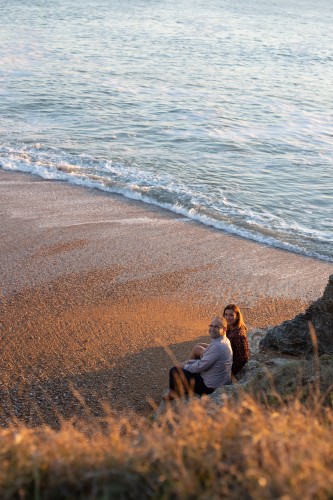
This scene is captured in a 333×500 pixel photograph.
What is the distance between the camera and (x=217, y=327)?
790 centimetres

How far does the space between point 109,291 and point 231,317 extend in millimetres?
2988

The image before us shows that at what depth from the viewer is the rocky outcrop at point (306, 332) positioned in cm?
880

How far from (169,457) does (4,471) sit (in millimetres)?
988

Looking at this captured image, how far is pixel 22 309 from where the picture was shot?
10156mm

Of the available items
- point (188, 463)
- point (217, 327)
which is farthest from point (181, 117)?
point (188, 463)

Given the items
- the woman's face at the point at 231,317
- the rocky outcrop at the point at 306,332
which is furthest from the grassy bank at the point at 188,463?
the rocky outcrop at the point at 306,332

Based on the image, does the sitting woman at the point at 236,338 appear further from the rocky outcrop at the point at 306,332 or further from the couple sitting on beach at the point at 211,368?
the rocky outcrop at the point at 306,332

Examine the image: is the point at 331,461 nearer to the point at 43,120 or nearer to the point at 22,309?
the point at 22,309

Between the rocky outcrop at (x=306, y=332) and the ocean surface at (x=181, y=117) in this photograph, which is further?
the ocean surface at (x=181, y=117)

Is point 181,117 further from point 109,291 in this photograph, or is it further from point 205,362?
point 205,362

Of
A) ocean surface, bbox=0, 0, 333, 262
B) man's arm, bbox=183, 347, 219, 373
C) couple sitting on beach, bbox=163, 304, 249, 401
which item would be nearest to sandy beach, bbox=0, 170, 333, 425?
couple sitting on beach, bbox=163, 304, 249, 401

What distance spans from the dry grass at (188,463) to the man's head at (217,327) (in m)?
3.34

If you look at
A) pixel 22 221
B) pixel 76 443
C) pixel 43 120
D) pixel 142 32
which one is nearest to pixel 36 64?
pixel 43 120

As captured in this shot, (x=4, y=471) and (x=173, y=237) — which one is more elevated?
(x=4, y=471)
